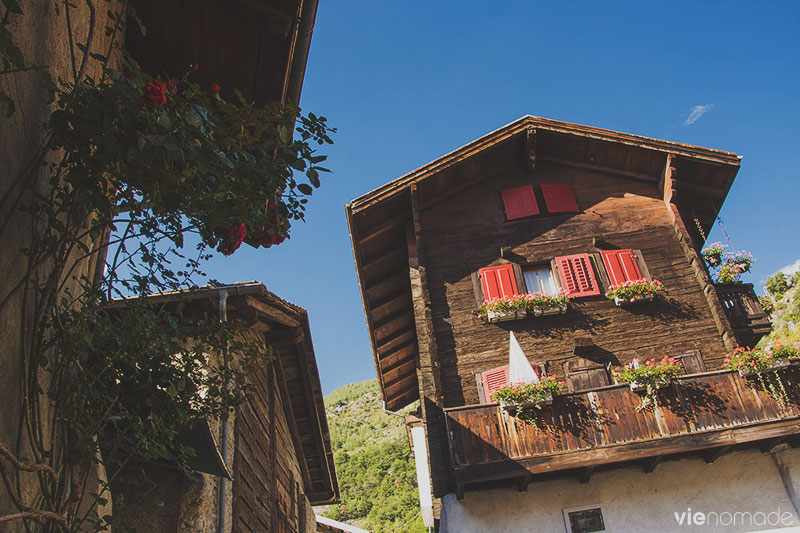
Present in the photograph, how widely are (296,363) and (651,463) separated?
21.1 ft

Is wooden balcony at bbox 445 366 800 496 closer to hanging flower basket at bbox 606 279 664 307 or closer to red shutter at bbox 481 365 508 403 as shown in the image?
red shutter at bbox 481 365 508 403

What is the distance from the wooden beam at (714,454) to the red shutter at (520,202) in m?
5.97

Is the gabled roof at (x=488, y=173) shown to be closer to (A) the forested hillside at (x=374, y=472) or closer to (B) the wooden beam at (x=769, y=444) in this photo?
(B) the wooden beam at (x=769, y=444)

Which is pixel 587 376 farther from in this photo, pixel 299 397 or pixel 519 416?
pixel 299 397

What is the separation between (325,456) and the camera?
527 inches

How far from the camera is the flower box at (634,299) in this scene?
471 inches

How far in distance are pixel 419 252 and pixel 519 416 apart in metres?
4.30

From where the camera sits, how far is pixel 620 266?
1267 centimetres

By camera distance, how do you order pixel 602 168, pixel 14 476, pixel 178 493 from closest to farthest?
pixel 14 476 < pixel 178 493 < pixel 602 168

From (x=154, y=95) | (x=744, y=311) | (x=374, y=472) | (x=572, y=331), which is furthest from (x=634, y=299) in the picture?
(x=374, y=472)

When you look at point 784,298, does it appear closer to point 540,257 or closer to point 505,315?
point 540,257

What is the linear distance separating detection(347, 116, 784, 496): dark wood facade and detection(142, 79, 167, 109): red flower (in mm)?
8296

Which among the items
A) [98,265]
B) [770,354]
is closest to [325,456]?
[770,354]

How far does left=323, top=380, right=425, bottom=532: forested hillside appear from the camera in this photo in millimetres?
35844
